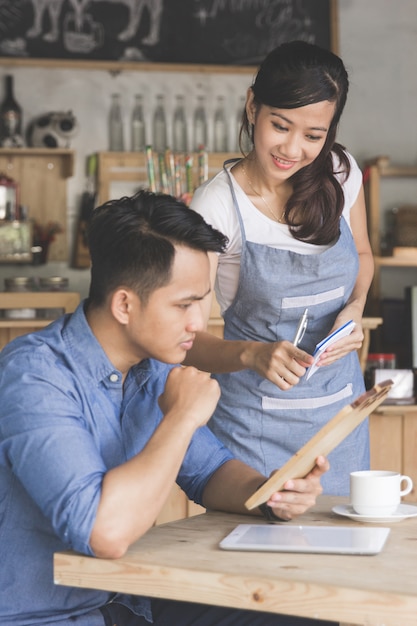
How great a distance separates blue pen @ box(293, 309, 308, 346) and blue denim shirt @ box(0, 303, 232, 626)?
51 centimetres

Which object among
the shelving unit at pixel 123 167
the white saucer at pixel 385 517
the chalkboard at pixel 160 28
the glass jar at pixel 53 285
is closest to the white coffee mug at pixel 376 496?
the white saucer at pixel 385 517

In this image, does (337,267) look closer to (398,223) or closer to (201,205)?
(201,205)

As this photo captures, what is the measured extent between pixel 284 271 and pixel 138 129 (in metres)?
3.36

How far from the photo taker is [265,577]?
1303mm

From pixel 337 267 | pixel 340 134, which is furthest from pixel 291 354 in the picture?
pixel 340 134

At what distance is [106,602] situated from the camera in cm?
161

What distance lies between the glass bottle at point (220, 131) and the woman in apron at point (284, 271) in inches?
126

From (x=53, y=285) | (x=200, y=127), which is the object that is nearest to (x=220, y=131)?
(x=200, y=127)

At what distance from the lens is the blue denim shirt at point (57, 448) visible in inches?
56.8

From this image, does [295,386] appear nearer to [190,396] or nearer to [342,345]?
[342,345]

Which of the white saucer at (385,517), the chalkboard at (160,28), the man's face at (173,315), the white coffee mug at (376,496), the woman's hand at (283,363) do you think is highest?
the chalkboard at (160,28)

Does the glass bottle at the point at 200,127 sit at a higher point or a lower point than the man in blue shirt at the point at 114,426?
higher

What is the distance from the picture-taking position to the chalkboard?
214 inches

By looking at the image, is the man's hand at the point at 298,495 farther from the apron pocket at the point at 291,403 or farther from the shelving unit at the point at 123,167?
the shelving unit at the point at 123,167
